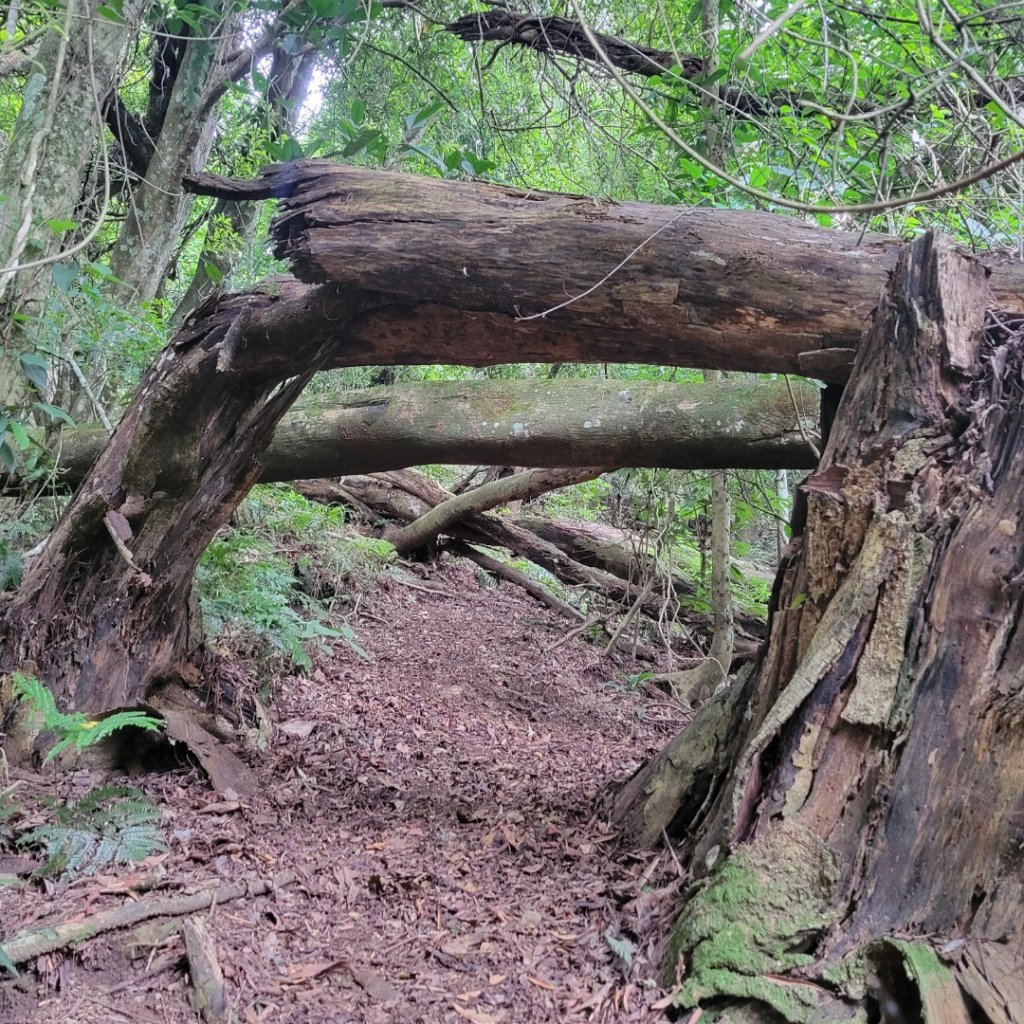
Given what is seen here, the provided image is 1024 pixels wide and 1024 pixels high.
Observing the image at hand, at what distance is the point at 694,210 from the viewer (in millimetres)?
3021

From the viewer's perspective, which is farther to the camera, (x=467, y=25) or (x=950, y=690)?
(x=467, y=25)

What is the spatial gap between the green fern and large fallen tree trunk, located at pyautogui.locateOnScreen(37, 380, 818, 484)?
1.84 meters

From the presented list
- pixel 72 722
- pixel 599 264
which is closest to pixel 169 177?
pixel 599 264

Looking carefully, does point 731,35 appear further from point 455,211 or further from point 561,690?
point 561,690

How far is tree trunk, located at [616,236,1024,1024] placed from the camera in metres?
1.85

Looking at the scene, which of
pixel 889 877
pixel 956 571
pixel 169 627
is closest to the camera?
pixel 889 877

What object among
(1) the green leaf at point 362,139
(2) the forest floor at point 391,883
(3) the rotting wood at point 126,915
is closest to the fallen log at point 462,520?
(2) the forest floor at point 391,883

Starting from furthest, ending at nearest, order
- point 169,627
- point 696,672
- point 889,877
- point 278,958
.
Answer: point 696,672
point 169,627
point 278,958
point 889,877

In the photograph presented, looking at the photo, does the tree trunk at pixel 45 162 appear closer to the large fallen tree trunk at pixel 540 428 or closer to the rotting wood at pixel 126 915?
the large fallen tree trunk at pixel 540 428

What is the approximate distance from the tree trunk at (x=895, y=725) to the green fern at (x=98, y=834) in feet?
6.74

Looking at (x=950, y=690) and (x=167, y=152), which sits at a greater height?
(x=167, y=152)

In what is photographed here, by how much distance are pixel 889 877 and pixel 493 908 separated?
1.33 meters

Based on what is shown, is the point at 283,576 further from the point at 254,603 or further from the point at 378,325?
the point at 378,325

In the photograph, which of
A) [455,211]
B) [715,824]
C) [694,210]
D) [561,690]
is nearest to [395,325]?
[455,211]
